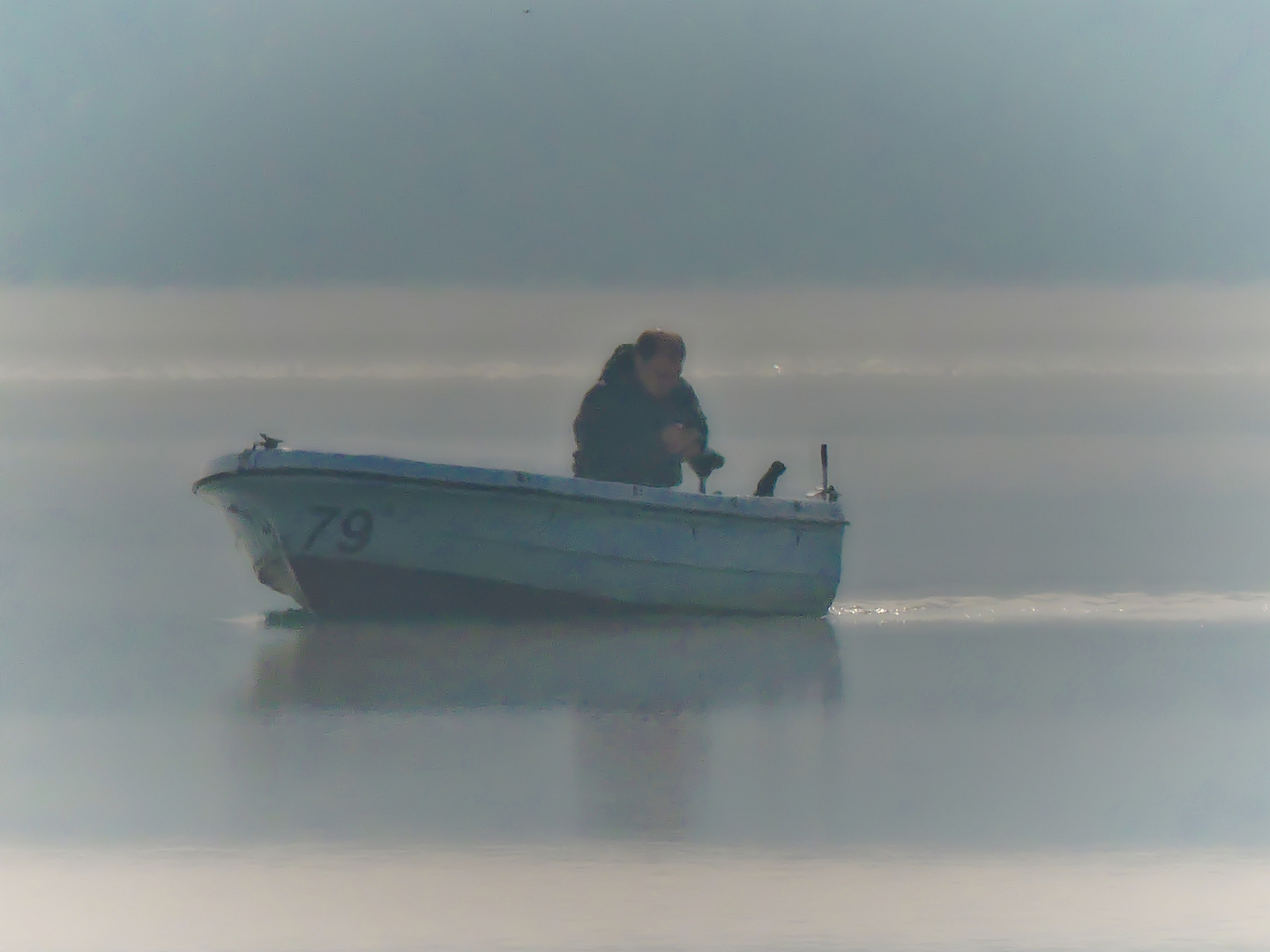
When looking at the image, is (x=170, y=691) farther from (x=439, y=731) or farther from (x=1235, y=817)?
(x=1235, y=817)

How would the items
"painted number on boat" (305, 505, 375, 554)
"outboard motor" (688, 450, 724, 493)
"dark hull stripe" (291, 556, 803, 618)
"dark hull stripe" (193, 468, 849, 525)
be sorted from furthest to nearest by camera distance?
"outboard motor" (688, 450, 724, 493)
"dark hull stripe" (291, 556, 803, 618)
"painted number on boat" (305, 505, 375, 554)
"dark hull stripe" (193, 468, 849, 525)

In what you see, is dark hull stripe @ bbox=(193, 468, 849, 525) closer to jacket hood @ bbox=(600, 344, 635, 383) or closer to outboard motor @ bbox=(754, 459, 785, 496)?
jacket hood @ bbox=(600, 344, 635, 383)

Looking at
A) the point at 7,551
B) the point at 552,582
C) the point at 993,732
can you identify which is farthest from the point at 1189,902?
the point at 7,551

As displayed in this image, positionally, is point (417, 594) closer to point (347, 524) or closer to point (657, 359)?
point (347, 524)

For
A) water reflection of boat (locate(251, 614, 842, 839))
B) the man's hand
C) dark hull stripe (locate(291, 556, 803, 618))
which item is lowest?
water reflection of boat (locate(251, 614, 842, 839))

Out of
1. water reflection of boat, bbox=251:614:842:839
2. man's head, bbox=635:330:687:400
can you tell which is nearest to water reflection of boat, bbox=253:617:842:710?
water reflection of boat, bbox=251:614:842:839

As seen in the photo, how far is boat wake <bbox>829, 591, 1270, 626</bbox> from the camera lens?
1044cm

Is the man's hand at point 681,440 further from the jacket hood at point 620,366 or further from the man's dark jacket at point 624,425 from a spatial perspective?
the jacket hood at point 620,366

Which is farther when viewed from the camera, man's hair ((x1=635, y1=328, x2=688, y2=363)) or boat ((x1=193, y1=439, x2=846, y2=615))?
man's hair ((x1=635, y1=328, x2=688, y2=363))

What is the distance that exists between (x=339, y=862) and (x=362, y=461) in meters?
4.94

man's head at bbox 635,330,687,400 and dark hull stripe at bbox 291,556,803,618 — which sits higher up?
man's head at bbox 635,330,687,400

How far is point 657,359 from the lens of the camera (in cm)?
991

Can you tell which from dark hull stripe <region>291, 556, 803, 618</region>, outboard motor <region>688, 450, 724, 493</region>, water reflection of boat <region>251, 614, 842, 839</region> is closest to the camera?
water reflection of boat <region>251, 614, 842, 839</region>

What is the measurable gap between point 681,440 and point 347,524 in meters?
1.99
